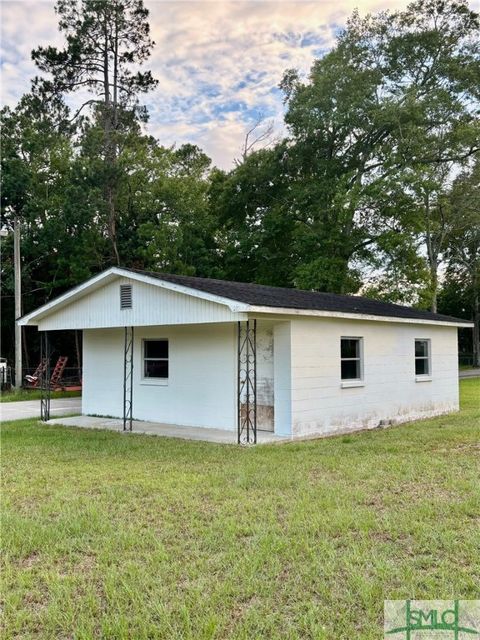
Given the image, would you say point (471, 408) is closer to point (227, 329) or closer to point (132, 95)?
point (227, 329)

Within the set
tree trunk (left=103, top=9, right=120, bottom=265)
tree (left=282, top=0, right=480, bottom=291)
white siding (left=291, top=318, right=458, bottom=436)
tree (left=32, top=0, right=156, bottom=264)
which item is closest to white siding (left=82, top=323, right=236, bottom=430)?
white siding (left=291, top=318, right=458, bottom=436)

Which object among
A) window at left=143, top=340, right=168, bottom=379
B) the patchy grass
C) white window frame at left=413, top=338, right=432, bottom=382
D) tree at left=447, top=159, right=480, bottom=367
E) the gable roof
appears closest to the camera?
the gable roof

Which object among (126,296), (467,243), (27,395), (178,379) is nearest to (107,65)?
(27,395)

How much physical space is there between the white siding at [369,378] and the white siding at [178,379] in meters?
1.56

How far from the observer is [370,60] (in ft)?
76.1

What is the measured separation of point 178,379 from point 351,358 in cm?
387

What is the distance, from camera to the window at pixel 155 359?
39.3ft

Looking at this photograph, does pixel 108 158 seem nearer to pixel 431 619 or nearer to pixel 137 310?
pixel 137 310

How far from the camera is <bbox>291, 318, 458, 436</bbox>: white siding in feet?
32.3

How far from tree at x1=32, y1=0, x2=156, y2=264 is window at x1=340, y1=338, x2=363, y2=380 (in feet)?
48.3

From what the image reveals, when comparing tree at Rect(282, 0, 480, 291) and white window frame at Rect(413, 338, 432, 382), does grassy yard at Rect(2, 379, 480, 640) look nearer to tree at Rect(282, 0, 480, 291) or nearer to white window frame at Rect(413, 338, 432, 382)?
white window frame at Rect(413, 338, 432, 382)

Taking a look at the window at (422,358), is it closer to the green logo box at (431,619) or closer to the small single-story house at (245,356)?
the small single-story house at (245,356)

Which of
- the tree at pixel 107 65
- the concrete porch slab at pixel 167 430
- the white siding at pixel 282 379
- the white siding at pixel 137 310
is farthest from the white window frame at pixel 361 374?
the tree at pixel 107 65

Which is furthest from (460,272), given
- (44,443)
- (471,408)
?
(44,443)
